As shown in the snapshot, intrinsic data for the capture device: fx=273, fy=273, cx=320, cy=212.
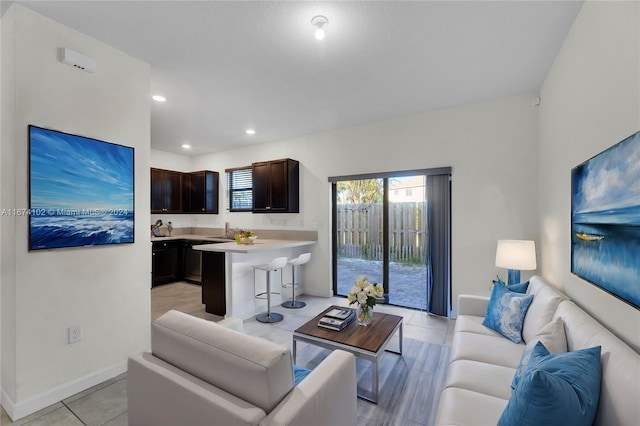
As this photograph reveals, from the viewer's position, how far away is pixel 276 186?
16.5 ft

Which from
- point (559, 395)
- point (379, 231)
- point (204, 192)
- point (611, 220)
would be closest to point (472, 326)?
point (611, 220)

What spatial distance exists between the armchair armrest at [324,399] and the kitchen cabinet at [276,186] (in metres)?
3.59

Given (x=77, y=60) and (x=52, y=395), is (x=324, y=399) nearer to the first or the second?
(x=52, y=395)

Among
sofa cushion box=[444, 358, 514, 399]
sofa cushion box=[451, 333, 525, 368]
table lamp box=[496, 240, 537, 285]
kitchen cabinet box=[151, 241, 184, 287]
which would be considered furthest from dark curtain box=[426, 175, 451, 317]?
kitchen cabinet box=[151, 241, 184, 287]

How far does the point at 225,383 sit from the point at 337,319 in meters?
1.51

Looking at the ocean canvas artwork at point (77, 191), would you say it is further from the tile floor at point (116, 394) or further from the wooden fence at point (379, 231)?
the wooden fence at point (379, 231)

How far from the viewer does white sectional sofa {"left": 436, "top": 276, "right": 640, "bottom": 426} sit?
1.01m

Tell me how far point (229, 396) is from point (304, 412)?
0.32m

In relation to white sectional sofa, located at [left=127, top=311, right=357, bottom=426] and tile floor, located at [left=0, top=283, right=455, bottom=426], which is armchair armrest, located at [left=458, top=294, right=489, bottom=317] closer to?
tile floor, located at [left=0, top=283, right=455, bottom=426]

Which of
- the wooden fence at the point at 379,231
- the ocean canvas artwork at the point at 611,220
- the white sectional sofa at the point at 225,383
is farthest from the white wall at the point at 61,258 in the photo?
the ocean canvas artwork at the point at 611,220

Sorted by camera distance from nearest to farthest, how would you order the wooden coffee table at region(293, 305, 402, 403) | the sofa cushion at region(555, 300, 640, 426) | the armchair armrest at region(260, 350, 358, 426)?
1. the sofa cushion at region(555, 300, 640, 426)
2. the armchair armrest at region(260, 350, 358, 426)
3. the wooden coffee table at region(293, 305, 402, 403)

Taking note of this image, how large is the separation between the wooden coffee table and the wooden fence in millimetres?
1773

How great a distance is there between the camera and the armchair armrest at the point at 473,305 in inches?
106

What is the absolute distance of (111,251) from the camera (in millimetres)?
2422
